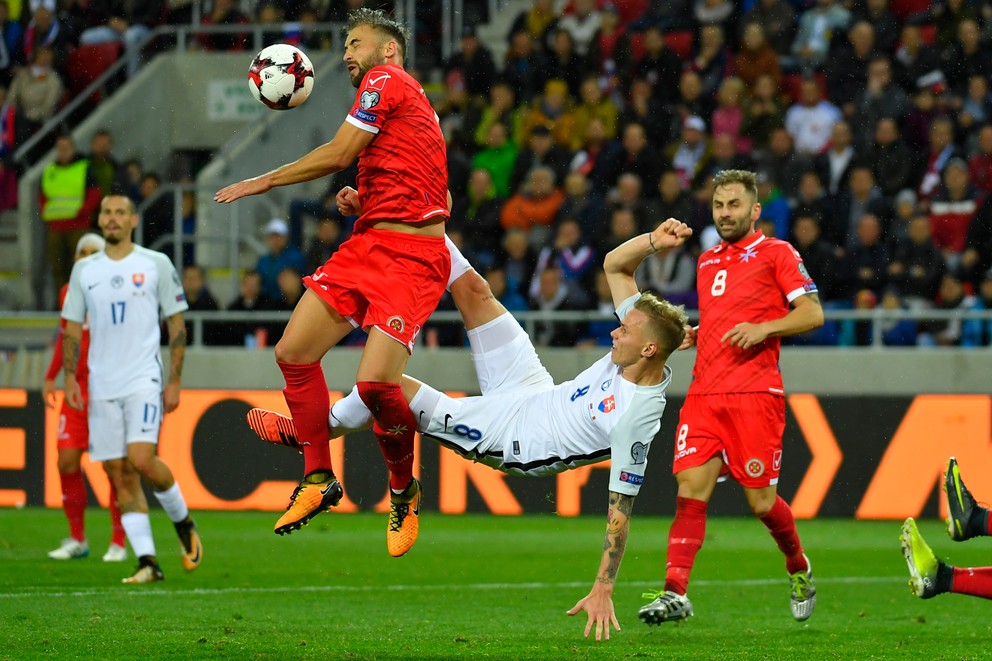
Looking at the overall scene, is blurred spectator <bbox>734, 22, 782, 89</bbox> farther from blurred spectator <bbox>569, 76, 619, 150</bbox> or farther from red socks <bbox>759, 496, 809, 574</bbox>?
red socks <bbox>759, 496, 809, 574</bbox>

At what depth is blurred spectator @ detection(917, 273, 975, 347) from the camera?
13844mm

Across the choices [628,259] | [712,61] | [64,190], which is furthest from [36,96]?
[628,259]

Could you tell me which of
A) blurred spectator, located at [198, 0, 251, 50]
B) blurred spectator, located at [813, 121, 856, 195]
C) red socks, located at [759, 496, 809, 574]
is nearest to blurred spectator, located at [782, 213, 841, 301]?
blurred spectator, located at [813, 121, 856, 195]

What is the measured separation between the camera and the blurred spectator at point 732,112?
51.3ft

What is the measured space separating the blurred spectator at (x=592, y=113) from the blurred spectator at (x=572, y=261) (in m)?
1.43

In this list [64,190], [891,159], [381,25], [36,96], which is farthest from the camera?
[36,96]

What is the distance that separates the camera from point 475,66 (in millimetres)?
17312

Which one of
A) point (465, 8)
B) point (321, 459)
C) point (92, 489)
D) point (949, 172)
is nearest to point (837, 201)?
point (949, 172)

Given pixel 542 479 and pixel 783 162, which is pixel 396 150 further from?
pixel 783 162

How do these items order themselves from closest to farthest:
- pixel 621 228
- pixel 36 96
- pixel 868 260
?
1. pixel 868 260
2. pixel 621 228
3. pixel 36 96

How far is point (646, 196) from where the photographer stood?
1559 centimetres

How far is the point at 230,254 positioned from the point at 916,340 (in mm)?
7763

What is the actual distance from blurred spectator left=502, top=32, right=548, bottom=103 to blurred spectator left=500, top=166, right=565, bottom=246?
1.45 metres

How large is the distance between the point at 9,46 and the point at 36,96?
111cm
